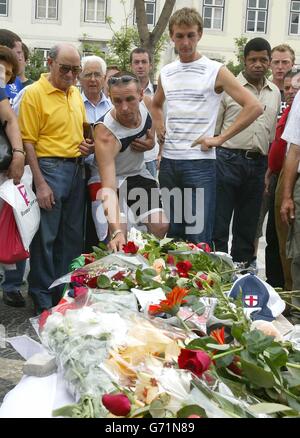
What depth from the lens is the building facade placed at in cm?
3353

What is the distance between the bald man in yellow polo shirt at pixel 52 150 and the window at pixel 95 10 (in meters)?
30.4

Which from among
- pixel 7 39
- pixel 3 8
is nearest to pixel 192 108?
pixel 7 39

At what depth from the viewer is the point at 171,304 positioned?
93.3 inches

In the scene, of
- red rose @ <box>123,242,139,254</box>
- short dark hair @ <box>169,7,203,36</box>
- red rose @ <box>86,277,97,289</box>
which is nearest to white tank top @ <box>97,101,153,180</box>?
short dark hair @ <box>169,7,203,36</box>

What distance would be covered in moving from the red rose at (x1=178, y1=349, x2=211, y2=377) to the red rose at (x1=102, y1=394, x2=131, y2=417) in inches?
8.7

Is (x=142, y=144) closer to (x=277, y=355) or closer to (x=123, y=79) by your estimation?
(x=123, y=79)

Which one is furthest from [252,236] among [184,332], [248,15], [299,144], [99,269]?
[248,15]

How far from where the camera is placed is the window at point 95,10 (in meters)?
34.0

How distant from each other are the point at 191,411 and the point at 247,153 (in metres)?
4.05

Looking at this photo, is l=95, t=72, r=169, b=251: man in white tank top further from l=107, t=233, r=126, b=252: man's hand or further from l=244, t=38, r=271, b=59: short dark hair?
l=244, t=38, r=271, b=59: short dark hair

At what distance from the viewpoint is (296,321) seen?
3.78 metres
